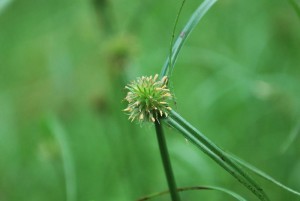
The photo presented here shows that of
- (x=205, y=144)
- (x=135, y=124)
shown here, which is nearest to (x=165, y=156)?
(x=205, y=144)

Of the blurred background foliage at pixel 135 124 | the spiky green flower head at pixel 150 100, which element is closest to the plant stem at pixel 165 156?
the spiky green flower head at pixel 150 100

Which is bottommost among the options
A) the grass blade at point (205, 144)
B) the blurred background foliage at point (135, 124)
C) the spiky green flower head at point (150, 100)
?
the grass blade at point (205, 144)

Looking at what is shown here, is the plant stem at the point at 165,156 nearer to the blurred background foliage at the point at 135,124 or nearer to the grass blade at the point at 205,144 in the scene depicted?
the grass blade at the point at 205,144

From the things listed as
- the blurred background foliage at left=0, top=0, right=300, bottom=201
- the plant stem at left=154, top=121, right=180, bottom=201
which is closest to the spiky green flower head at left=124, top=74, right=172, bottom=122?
the plant stem at left=154, top=121, right=180, bottom=201

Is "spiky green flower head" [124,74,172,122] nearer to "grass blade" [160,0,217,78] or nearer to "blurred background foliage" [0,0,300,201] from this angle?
"grass blade" [160,0,217,78]

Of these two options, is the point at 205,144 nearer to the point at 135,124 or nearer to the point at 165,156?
the point at 165,156
